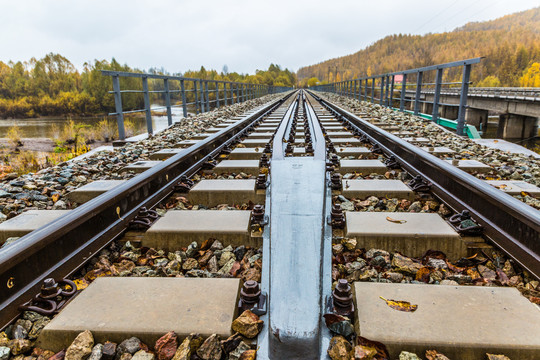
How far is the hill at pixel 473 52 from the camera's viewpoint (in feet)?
276

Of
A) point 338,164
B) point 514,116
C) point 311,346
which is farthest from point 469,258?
point 514,116

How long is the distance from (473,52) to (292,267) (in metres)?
137

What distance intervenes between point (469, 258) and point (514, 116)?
39.5 metres

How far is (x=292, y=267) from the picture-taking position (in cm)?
120

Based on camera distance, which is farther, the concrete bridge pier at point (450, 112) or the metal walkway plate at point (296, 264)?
the concrete bridge pier at point (450, 112)

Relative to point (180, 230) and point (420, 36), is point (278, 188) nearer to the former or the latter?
point (180, 230)

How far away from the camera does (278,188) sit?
1.73 metres

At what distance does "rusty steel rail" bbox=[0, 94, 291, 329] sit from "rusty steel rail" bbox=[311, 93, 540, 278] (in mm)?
1955

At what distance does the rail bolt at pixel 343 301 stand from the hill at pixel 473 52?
78529mm

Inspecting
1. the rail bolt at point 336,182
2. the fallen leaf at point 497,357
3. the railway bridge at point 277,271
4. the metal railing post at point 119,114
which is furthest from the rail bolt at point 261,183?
the metal railing post at point 119,114

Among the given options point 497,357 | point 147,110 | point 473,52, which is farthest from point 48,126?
point 473,52

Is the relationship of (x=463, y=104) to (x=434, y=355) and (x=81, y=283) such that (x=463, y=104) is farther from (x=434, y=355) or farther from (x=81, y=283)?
(x=81, y=283)

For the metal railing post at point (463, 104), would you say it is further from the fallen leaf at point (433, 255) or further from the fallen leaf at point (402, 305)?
the fallen leaf at point (402, 305)

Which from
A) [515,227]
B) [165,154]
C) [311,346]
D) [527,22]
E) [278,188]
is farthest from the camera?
[527,22]
